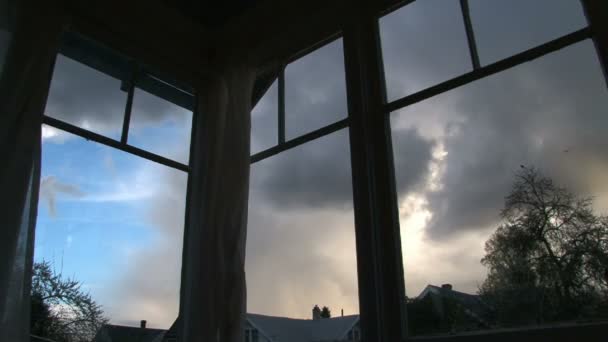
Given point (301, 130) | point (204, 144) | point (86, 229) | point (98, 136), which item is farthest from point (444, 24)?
point (86, 229)

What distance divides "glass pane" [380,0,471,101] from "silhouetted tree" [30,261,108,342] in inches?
65.1

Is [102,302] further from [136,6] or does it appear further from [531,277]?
[531,277]

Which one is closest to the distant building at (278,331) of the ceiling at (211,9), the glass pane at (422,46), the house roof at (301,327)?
the house roof at (301,327)

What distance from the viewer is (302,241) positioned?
2270 mm

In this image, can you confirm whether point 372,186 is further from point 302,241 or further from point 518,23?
point 518,23

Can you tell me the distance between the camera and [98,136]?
2.35m

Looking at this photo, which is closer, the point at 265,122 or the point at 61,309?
the point at 61,309

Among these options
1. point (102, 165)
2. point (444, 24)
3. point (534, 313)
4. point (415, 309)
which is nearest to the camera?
point (534, 313)

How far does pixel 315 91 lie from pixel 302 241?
774mm

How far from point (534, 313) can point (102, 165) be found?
2.04 m

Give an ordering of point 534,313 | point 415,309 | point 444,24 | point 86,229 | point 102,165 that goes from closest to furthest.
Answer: point 534,313 < point 415,309 < point 444,24 < point 86,229 < point 102,165

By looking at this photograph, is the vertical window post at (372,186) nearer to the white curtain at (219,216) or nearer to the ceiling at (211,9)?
the white curtain at (219,216)

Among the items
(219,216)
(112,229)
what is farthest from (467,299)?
(112,229)

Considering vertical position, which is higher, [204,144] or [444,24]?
[444,24]
